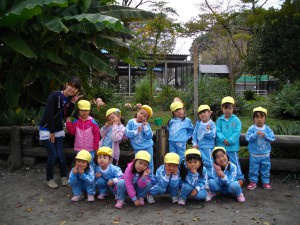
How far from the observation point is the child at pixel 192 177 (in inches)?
171

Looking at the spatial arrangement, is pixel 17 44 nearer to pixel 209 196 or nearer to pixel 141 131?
pixel 141 131

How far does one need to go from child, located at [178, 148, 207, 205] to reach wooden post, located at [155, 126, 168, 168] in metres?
0.85

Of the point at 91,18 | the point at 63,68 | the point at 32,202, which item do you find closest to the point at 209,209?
the point at 32,202

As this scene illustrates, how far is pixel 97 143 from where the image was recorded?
5.13 metres

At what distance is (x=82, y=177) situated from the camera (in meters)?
4.54

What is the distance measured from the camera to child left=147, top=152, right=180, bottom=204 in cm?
426

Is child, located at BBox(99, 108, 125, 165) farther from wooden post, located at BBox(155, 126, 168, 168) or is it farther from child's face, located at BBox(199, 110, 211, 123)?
child's face, located at BBox(199, 110, 211, 123)

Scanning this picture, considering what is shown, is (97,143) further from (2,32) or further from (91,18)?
(2,32)

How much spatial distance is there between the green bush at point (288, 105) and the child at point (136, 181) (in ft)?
23.2

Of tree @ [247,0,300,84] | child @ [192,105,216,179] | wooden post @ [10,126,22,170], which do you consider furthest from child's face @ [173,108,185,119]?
tree @ [247,0,300,84]

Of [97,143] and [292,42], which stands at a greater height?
[292,42]

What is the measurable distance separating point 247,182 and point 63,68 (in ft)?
16.0

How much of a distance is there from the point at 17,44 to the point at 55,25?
0.80 m

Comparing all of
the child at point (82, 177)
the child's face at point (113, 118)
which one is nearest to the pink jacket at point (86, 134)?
the child's face at point (113, 118)
